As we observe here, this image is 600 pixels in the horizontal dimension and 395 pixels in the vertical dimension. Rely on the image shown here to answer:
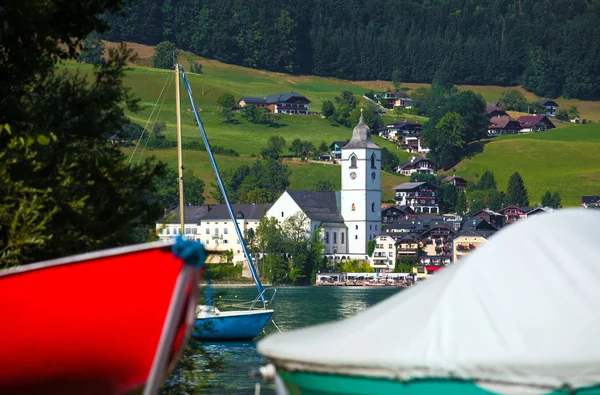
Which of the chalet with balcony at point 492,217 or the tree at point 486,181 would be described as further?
the tree at point 486,181

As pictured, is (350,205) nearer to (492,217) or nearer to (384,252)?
(384,252)

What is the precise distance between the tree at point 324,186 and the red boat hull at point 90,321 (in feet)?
501

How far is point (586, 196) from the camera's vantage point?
152m

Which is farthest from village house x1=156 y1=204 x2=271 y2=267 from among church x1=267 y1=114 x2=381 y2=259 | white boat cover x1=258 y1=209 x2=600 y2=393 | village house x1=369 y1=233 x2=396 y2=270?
white boat cover x1=258 y1=209 x2=600 y2=393

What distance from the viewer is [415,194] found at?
174m

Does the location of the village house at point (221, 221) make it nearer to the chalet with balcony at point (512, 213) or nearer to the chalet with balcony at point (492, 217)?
the chalet with balcony at point (492, 217)

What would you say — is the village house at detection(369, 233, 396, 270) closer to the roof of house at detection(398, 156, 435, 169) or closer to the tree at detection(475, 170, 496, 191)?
the tree at detection(475, 170, 496, 191)

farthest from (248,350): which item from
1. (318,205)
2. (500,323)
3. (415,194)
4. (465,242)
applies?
(415,194)

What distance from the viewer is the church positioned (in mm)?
150500

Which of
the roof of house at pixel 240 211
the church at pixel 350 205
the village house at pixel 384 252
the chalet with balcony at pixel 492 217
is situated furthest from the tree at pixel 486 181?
the roof of house at pixel 240 211

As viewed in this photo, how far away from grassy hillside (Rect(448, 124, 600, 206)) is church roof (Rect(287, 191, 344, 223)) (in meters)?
25.2

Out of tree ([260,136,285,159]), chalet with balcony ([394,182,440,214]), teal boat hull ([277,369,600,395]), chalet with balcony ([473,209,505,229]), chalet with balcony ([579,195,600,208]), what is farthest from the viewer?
chalet with balcony ([394,182,440,214])

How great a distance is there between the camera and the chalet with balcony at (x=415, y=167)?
18762 centimetres

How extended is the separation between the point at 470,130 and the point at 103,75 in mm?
186238
